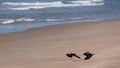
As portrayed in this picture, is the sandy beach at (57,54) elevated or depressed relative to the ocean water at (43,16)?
elevated

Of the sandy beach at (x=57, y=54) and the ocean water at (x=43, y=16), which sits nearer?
the sandy beach at (x=57, y=54)

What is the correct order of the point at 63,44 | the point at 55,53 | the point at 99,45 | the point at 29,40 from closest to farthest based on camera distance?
the point at 55,53 < the point at 99,45 < the point at 63,44 < the point at 29,40

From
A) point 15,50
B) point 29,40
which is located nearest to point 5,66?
point 15,50

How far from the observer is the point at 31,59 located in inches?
292

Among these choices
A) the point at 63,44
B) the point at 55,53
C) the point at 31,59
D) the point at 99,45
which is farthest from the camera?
the point at 63,44

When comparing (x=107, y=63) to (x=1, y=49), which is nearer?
(x=107, y=63)

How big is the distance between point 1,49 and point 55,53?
6.23 feet

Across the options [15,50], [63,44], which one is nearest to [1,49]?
[15,50]

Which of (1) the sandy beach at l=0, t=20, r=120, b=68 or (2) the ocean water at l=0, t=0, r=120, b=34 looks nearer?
(1) the sandy beach at l=0, t=20, r=120, b=68

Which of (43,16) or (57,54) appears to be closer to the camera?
(57,54)

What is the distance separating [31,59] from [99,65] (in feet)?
5.27

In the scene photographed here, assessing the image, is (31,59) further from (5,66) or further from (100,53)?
(100,53)

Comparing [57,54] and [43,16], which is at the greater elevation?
[57,54]

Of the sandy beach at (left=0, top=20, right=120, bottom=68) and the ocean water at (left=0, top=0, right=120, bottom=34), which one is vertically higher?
the sandy beach at (left=0, top=20, right=120, bottom=68)
